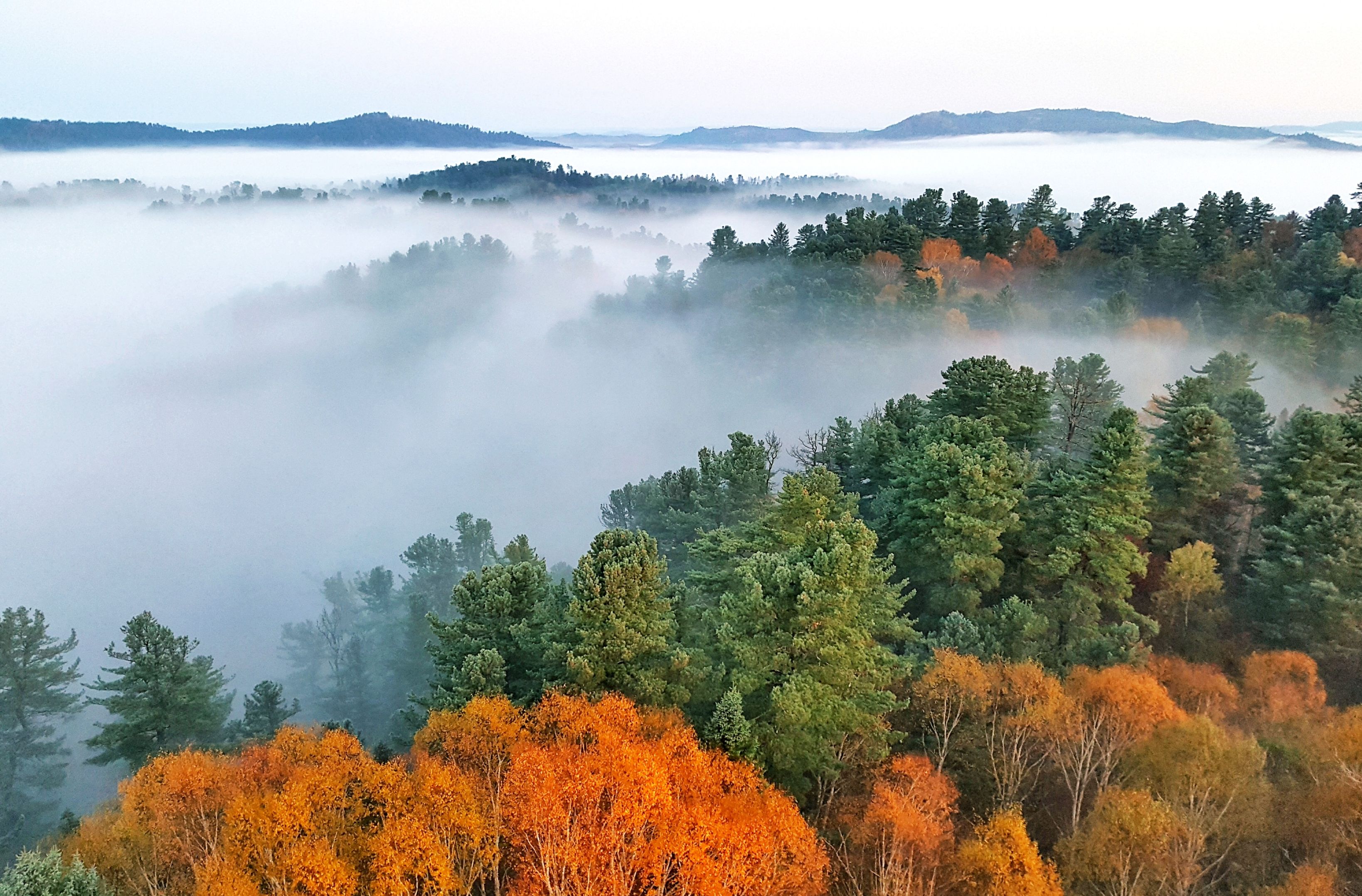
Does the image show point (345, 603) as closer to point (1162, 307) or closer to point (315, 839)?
point (315, 839)

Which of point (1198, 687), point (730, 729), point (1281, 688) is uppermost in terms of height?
point (730, 729)

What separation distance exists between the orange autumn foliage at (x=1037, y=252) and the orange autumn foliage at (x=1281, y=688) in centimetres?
8146

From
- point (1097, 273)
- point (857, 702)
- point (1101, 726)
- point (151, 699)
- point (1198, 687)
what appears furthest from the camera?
point (1097, 273)

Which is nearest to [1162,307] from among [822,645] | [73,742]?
[822,645]

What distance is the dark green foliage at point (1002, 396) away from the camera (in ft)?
165

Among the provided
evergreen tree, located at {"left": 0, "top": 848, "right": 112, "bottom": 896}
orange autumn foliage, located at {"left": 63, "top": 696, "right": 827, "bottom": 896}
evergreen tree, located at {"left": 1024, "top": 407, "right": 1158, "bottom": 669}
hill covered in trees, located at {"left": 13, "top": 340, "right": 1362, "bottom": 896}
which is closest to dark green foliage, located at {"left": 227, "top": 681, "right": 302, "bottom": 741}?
hill covered in trees, located at {"left": 13, "top": 340, "right": 1362, "bottom": 896}

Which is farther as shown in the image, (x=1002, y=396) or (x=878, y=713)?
(x=1002, y=396)

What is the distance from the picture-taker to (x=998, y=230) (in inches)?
4304

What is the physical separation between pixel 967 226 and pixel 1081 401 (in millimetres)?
62927

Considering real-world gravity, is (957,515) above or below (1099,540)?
above

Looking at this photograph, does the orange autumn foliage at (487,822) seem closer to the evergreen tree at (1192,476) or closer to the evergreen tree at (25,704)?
the evergreen tree at (1192,476)

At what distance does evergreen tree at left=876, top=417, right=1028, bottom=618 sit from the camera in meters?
38.7

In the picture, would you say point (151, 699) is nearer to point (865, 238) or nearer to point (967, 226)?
point (865, 238)

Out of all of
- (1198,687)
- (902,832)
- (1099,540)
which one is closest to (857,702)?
(902,832)
